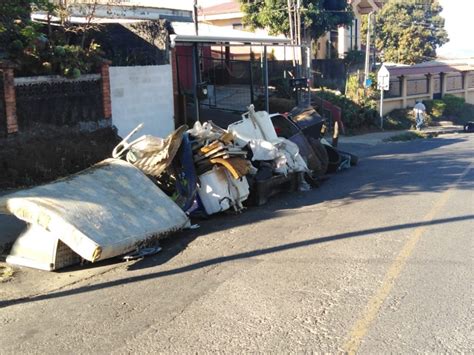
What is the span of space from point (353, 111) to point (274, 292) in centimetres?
2582

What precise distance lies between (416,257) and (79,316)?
3.93 metres

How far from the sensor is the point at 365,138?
27.7m

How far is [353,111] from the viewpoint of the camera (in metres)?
30.6

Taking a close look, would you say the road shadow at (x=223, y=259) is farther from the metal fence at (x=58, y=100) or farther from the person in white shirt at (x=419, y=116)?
the person in white shirt at (x=419, y=116)

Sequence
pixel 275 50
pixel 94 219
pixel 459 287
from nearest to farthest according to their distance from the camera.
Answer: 1. pixel 459 287
2. pixel 94 219
3. pixel 275 50

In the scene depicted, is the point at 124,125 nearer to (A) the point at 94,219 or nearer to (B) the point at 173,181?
(B) the point at 173,181

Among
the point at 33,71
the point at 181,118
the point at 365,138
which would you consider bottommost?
the point at 365,138

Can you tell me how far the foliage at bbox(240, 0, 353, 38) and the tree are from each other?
2312 centimetres

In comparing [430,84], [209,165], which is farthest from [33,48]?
[430,84]

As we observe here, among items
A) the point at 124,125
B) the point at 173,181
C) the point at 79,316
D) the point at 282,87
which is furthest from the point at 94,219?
the point at 282,87

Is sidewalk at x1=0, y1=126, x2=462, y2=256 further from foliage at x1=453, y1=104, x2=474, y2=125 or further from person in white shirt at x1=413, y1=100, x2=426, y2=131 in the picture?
foliage at x1=453, y1=104, x2=474, y2=125

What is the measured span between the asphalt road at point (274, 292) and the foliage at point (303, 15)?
966 inches

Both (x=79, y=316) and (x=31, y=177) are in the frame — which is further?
(x=31, y=177)

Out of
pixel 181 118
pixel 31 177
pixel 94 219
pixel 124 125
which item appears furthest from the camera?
pixel 181 118
